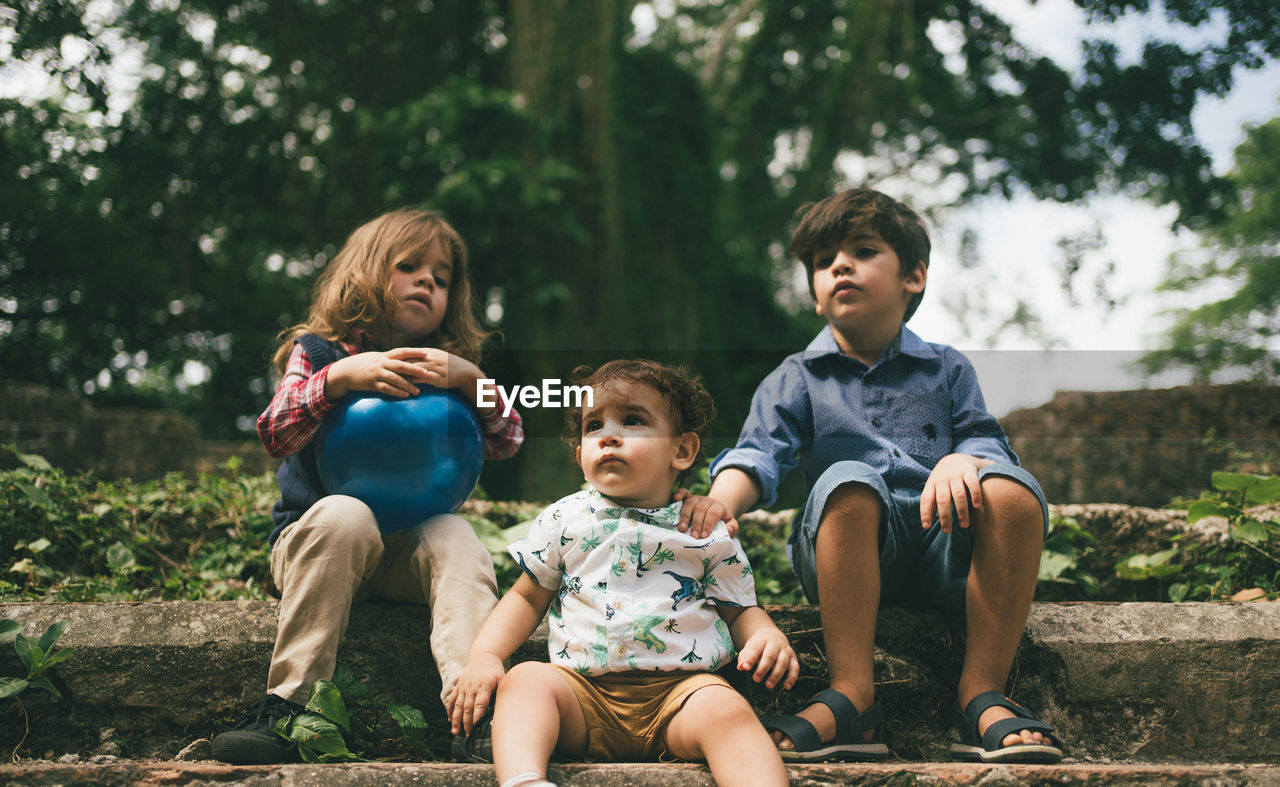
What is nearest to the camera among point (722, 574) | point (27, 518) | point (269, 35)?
point (722, 574)

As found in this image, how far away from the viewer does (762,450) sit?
249 cm

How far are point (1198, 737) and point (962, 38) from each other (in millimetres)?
12292

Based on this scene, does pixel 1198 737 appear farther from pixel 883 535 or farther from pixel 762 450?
pixel 762 450

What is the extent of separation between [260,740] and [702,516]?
1105 mm

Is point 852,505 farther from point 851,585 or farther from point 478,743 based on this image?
point 478,743

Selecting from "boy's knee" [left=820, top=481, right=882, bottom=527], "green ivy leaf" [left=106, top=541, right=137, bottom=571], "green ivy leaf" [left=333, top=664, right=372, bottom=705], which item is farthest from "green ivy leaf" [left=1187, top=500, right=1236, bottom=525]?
"green ivy leaf" [left=106, top=541, right=137, bottom=571]

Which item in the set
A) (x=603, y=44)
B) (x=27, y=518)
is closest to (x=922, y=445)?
(x=27, y=518)

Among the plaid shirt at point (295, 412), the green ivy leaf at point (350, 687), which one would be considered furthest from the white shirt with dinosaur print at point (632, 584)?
the plaid shirt at point (295, 412)

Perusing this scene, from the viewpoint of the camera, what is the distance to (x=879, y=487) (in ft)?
7.28

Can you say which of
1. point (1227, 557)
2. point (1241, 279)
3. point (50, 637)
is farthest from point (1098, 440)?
point (1241, 279)

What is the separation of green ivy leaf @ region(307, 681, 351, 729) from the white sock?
0.60 metres

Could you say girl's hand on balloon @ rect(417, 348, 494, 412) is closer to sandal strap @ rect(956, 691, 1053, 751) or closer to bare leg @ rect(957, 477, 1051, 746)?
bare leg @ rect(957, 477, 1051, 746)

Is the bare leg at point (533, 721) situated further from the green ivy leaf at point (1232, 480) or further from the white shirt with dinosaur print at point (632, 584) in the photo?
the green ivy leaf at point (1232, 480)

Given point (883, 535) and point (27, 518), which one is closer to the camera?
point (883, 535)
